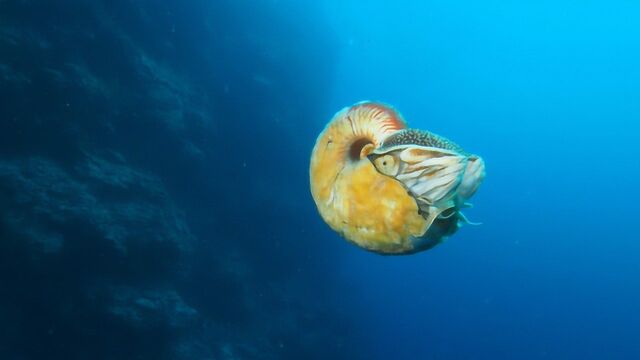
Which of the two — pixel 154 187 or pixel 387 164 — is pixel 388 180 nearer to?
pixel 387 164

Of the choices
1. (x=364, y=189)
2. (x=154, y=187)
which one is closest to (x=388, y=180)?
(x=364, y=189)

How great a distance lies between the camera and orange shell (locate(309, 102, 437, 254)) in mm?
1493

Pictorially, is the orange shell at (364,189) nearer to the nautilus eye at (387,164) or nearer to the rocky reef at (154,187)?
the nautilus eye at (387,164)

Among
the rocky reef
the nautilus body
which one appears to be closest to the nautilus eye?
the nautilus body

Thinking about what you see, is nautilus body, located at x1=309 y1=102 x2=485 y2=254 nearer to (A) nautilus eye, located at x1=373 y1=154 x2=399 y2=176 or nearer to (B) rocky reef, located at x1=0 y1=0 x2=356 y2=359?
(A) nautilus eye, located at x1=373 y1=154 x2=399 y2=176

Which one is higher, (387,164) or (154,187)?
(154,187)

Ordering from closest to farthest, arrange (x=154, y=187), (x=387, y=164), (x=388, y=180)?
(x=387, y=164) < (x=388, y=180) < (x=154, y=187)

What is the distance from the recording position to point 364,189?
1.57m

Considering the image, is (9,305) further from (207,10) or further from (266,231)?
(207,10)

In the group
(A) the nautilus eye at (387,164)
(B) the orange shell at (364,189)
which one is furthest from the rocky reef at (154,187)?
(A) the nautilus eye at (387,164)

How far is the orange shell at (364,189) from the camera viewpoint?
149cm

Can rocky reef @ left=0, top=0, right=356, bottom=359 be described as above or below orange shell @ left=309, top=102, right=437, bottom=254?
above

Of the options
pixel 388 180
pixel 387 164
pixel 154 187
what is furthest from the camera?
pixel 154 187

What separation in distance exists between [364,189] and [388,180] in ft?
0.37
